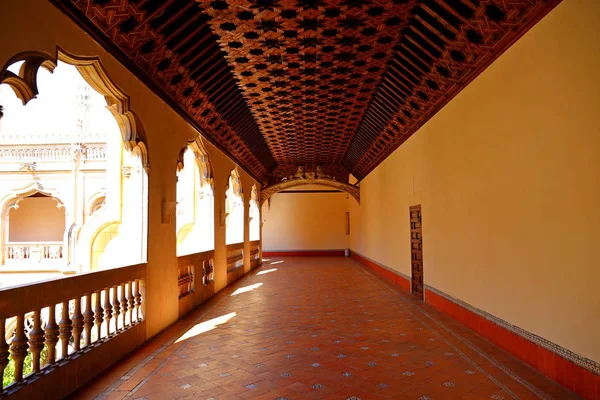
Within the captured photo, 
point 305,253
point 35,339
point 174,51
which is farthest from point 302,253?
point 35,339

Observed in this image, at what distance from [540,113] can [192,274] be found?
554 centimetres

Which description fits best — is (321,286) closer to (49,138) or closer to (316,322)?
(316,322)

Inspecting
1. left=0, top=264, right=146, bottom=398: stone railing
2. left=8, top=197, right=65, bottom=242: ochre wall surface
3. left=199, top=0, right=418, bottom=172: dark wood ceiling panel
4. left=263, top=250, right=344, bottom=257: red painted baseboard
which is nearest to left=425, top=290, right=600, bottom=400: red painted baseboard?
left=199, top=0, right=418, bottom=172: dark wood ceiling panel

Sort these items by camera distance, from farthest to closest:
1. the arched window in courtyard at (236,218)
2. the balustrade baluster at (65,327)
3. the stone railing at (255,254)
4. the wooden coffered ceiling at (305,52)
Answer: the stone railing at (255,254) → the arched window in courtyard at (236,218) → the wooden coffered ceiling at (305,52) → the balustrade baluster at (65,327)

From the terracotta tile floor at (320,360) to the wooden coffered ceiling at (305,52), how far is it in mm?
3028

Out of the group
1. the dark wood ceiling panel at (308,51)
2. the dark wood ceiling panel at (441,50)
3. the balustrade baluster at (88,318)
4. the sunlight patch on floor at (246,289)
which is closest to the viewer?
the balustrade baluster at (88,318)

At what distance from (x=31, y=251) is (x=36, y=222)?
138 inches

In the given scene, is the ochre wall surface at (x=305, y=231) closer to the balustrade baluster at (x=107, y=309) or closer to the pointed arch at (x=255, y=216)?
the pointed arch at (x=255, y=216)

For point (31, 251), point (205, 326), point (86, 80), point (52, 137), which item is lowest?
point (205, 326)

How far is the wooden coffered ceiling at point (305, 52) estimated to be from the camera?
13.1 ft

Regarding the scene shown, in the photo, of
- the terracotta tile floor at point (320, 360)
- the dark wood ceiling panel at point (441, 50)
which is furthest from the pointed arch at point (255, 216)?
the terracotta tile floor at point (320, 360)

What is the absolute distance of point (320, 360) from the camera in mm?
4062

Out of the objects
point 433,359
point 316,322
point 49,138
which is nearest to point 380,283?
point 316,322

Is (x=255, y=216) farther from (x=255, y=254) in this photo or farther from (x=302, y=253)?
(x=302, y=253)
